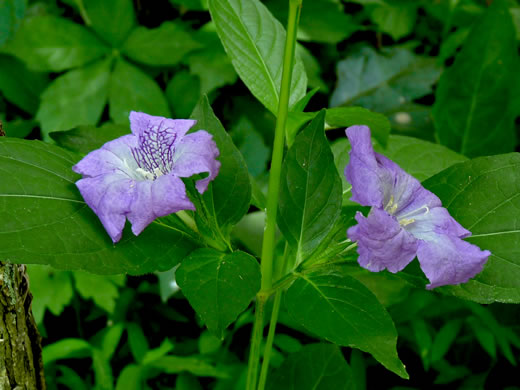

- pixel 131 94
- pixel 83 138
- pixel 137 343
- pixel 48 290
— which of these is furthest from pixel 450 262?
pixel 131 94

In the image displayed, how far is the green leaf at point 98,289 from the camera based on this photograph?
1.66 m

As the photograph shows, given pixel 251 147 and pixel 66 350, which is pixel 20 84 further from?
pixel 66 350

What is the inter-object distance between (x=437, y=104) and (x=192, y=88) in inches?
→ 33.9

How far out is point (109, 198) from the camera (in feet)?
2.47

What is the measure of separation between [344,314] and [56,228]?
1.29ft

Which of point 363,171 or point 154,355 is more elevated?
point 363,171

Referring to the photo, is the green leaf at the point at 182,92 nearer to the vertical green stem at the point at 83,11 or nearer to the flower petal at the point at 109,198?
the vertical green stem at the point at 83,11

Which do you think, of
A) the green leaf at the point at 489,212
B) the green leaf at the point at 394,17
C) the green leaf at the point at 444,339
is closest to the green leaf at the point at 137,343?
the green leaf at the point at 444,339

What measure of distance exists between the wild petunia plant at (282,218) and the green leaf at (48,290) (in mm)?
881

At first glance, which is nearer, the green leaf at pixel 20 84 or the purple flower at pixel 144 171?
the purple flower at pixel 144 171

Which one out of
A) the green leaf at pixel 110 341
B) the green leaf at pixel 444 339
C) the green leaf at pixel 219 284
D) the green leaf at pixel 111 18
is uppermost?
the green leaf at pixel 219 284

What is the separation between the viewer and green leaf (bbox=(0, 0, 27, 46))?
1819 millimetres

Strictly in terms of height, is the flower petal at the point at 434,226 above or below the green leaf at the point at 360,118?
below

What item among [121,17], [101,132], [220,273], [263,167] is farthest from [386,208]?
[121,17]
